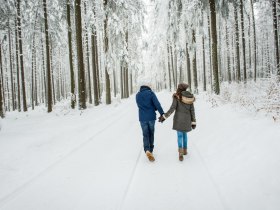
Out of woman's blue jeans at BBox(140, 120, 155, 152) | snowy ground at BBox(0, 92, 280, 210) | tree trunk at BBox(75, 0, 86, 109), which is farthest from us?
tree trunk at BBox(75, 0, 86, 109)

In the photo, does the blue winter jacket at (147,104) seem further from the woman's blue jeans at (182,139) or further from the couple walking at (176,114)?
the woman's blue jeans at (182,139)

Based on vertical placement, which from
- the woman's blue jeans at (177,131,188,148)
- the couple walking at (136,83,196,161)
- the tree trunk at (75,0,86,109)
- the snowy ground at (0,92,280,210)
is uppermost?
the tree trunk at (75,0,86,109)

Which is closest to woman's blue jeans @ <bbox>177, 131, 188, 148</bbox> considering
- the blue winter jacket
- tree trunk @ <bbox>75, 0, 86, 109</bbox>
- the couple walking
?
the couple walking

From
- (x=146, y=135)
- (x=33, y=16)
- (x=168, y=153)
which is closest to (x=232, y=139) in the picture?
(x=168, y=153)

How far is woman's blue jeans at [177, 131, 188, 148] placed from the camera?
20.2 feet

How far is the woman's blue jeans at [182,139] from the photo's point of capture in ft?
20.2

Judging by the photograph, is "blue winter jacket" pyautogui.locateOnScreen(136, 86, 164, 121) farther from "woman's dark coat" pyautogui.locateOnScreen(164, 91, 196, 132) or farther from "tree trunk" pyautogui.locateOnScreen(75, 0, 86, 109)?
"tree trunk" pyautogui.locateOnScreen(75, 0, 86, 109)

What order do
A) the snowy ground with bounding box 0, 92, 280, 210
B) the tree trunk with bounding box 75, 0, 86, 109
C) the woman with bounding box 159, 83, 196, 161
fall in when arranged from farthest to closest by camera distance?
1. the tree trunk with bounding box 75, 0, 86, 109
2. the woman with bounding box 159, 83, 196, 161
3. the snowy ground with bounding box 0, 92, 280, 210

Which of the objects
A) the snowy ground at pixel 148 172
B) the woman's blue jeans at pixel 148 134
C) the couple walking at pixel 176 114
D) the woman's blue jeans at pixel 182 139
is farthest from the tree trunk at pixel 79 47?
the woman's blue jeans at pixel 182 139

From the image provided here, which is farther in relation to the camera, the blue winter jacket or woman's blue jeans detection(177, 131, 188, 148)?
the blue winter jacket

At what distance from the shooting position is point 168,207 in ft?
12.5

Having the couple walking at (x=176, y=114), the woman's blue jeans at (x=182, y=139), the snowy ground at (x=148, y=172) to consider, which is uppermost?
the couple walking at (x=176, y=114)

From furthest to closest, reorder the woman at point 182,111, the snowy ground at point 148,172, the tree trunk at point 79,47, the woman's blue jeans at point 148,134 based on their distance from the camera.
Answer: the tree trunk at point 79,47 → the woman's blue jeans at point 148,134 → the woman at point 182,111 → the snowy ground at point 148,172

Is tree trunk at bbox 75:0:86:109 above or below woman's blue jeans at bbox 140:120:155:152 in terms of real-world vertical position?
above
